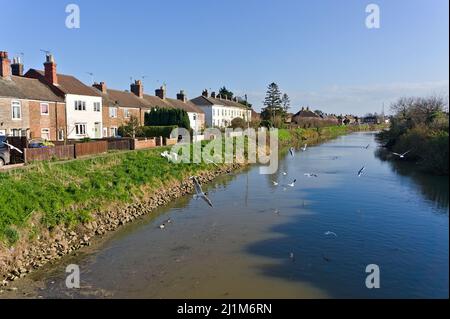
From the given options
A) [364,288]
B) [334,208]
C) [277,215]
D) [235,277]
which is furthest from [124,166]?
[364,288]

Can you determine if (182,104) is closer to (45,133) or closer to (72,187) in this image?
(45,133)

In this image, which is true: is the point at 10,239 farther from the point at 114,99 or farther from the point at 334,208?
the point at 114,99

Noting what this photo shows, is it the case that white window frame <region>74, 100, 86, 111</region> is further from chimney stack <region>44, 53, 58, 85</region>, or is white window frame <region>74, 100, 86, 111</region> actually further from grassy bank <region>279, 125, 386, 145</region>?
grassy bank <region>279, 125, 386, 145</region>

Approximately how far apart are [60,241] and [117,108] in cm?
→ 3350

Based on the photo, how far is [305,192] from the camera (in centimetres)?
2503

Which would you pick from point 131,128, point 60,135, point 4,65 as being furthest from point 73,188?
point 131,128

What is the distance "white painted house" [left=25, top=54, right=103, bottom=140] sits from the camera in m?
38.3

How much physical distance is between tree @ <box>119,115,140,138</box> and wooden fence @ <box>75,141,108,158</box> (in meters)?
9.80

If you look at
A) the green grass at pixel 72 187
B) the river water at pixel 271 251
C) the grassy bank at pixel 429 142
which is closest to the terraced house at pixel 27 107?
the green grass at pixel 72 187

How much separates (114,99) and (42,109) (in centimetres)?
1398

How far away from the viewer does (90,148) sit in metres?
29.2

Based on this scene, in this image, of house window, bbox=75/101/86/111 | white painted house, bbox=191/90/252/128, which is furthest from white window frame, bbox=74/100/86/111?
white painted house, bbox=191/90/252/128

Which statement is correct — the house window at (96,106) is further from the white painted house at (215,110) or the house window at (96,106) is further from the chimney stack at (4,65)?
the white painted house at (215,110)

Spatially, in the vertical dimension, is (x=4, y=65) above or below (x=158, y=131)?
above
